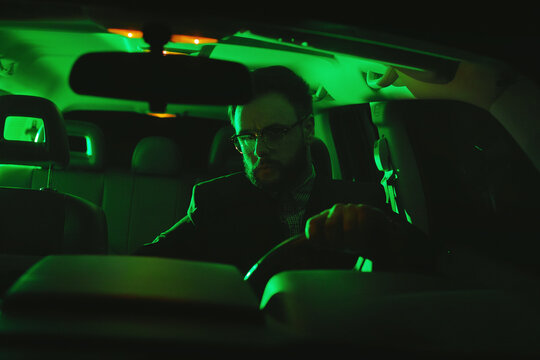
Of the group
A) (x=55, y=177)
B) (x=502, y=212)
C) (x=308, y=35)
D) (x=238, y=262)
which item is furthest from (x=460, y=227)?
(x=55, y=177)

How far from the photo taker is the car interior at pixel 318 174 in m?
0.76

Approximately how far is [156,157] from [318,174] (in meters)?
1.46

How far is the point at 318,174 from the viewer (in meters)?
3.54

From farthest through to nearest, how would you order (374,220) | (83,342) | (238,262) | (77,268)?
(238,262) → (374,220) → (77,268) → (83,342)

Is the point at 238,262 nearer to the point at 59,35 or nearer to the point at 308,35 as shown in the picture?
the point at 308,35

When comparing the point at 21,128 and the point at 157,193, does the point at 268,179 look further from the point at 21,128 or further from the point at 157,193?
the point at 21,128

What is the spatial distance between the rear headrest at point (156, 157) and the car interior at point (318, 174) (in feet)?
2.96

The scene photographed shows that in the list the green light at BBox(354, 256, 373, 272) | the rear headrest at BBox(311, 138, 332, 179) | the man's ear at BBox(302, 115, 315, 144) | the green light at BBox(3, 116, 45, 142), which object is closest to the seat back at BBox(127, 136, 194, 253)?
the green light at BBox(3, 116, 45, 142)

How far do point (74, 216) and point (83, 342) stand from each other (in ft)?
7.75

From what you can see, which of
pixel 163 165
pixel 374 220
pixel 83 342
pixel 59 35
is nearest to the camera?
pixel 83 342

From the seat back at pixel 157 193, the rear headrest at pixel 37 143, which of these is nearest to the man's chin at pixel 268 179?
the rear headrest at pixel 37 143

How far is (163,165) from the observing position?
4.30m

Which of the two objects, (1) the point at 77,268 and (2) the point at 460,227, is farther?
(2) the point at 460,227

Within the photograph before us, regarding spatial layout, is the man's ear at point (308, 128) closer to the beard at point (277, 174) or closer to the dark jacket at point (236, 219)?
the beard at point (277, 174)
